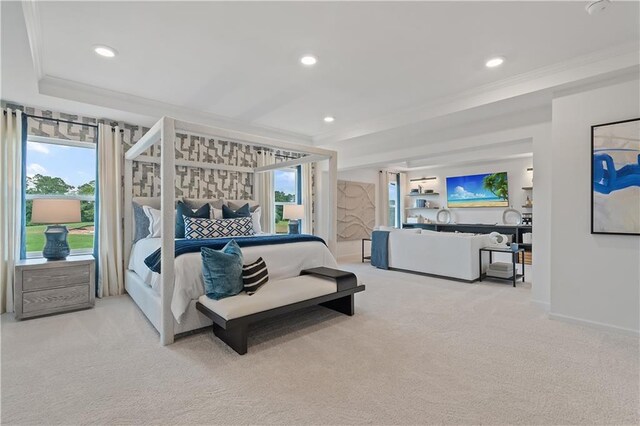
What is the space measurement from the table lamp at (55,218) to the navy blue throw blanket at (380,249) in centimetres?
468

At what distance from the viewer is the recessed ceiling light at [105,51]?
274cm

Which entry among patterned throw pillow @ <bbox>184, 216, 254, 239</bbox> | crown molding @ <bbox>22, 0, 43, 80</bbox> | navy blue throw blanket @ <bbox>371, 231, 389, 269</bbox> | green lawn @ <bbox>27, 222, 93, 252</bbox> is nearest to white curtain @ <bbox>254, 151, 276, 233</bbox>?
patterned throw pillow @ <bbox>184, 216, 254, 239</bbox>

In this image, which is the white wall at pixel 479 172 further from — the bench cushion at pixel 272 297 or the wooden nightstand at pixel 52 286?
the wooden nightstand at pixel 52 286

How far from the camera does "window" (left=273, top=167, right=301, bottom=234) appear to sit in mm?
6305

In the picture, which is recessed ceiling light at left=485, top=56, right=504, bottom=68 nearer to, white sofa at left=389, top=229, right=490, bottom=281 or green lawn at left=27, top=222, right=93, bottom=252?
white sofa at left=389, top=229, right=490, bottom=281

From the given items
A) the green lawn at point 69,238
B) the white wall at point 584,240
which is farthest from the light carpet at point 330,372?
the green lawn at point 69,238

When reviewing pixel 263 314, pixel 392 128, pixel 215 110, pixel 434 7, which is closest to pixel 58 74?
pixel 215 110

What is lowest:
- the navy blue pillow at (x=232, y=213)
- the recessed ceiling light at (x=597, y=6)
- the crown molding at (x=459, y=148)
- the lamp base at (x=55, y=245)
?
the lamp base at (x=55, y=245)

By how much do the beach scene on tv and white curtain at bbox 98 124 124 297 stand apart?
7.59 m

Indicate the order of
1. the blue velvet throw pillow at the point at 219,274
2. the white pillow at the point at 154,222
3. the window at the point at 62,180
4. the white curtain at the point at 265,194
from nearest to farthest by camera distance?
the blue velvet throw pillow at the point at 219,274, the window at the point at 62,180, the white pillow at the point at 154,222, the white curtain at the point at 265,194

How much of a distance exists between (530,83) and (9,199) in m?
5.81

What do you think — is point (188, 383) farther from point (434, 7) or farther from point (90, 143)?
point (90, 143)

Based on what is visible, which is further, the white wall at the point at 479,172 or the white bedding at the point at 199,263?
the white wall at the point at 479,172

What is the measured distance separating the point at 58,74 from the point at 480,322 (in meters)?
5.10
